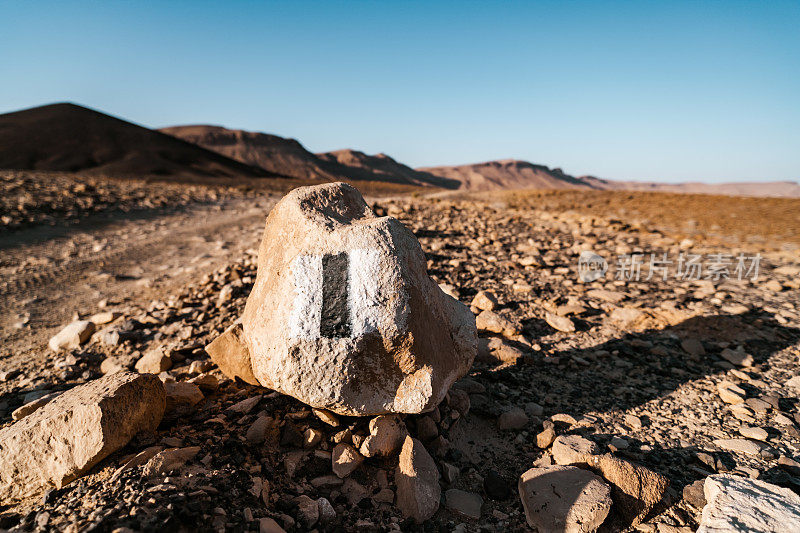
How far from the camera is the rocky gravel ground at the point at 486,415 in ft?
5.73

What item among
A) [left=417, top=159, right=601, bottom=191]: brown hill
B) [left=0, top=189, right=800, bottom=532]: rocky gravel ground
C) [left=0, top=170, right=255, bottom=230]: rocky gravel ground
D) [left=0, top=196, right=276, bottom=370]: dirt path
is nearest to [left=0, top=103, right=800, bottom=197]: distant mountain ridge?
[left=0, top=170, right=255, bottom=230]: rocky gravel ground

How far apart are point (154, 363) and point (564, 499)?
2.98m

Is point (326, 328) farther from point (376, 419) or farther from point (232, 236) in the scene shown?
point (232, 236)

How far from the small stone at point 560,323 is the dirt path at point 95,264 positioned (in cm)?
434

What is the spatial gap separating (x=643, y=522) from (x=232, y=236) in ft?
23.8

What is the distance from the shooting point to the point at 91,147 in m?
35.0

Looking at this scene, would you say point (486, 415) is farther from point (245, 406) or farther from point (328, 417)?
point (245, 406)

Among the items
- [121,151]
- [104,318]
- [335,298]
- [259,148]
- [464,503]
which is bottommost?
[464,503]

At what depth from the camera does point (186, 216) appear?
9.44 m

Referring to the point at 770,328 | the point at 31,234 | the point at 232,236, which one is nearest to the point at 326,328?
the point at 770,328

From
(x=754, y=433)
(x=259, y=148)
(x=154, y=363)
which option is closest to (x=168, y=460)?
(x=154, y=363)

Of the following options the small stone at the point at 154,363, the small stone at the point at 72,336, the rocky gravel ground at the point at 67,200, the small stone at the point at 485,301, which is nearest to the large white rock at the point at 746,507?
the small stone at the point at 485,301

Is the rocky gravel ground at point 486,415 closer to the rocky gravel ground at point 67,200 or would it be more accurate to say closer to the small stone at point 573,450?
the small stone at point 573,450

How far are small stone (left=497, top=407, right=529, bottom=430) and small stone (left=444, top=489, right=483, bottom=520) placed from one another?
600 millimetres
